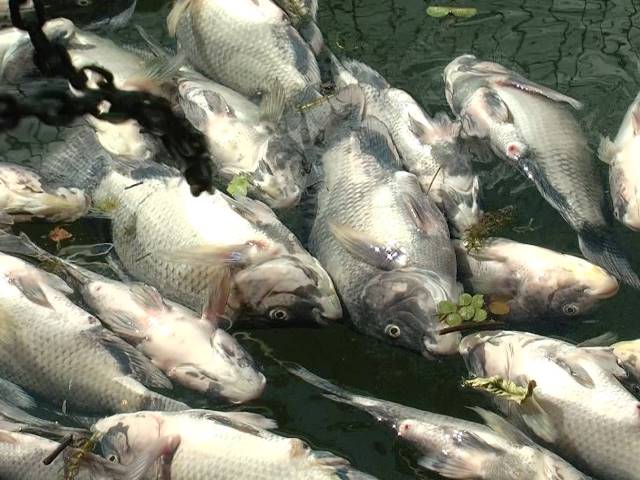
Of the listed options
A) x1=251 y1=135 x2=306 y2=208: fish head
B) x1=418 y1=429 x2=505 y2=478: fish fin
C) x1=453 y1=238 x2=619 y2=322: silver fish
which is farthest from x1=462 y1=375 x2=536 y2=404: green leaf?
x1=251 y1=135 x2=306 y2=208: fish head

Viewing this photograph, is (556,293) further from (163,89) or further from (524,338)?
(163,89)

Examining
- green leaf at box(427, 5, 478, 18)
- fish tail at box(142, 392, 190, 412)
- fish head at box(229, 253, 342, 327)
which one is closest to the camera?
fish tail at box(142, 392, 190, 412)

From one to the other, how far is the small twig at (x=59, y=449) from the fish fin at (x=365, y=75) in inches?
84.5

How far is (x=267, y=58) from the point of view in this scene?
15.1 ft

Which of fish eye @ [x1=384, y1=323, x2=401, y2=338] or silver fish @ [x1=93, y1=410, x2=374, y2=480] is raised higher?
fish eye @ [x1=384, y1=323, x2=401, y2=338]

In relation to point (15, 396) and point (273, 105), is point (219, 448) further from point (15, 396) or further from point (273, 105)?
point (273, 105)

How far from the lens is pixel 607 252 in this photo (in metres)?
4.04

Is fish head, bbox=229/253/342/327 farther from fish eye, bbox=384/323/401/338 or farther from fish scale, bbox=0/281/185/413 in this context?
fish scale, bbox=0/281/185/413

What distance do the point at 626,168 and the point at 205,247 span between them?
5.72 ft

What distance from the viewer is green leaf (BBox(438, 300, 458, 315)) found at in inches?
145

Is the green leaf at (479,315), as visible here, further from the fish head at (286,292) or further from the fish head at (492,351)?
the fish head at (286,292)

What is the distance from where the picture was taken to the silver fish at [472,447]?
3.32m

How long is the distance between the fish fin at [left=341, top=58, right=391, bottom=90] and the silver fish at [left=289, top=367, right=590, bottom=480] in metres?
1.61

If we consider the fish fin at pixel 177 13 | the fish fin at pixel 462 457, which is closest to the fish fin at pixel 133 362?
the fish fin at pixel 462 457
